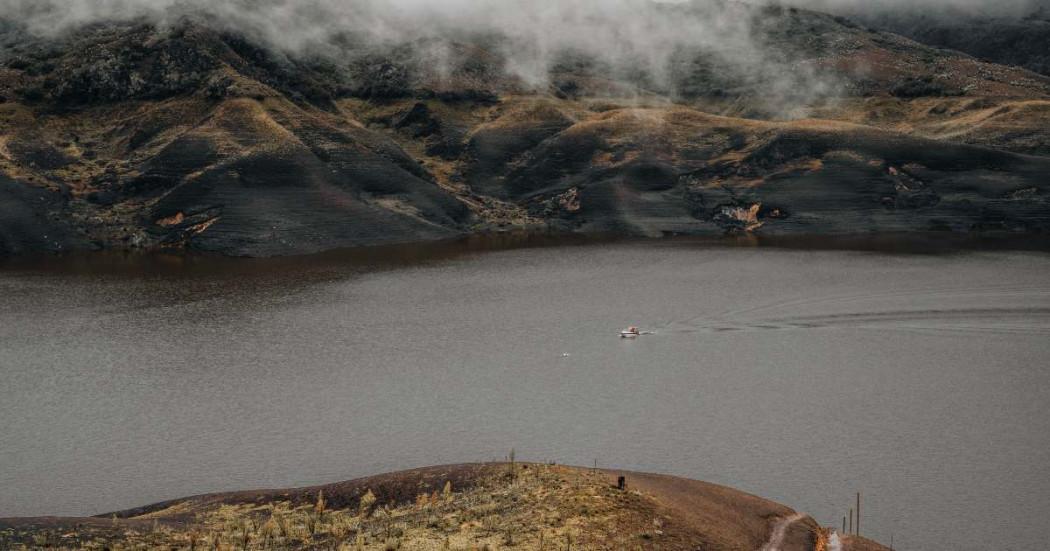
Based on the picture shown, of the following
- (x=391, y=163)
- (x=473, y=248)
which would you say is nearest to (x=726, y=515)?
(x=473, y=248)

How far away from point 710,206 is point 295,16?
92398mm

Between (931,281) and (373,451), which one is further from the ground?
(931,281)

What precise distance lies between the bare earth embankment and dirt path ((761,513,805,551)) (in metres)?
0.04

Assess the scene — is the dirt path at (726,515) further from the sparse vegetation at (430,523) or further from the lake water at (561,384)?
the lake water at (561,384)

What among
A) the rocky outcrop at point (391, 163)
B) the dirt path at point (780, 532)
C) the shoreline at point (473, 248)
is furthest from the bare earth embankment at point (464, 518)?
the rocky outcrop at point (391, 163)

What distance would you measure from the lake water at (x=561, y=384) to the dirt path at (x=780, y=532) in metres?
2.07

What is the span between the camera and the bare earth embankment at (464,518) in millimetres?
37562

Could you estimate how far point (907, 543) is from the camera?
42.4 meters

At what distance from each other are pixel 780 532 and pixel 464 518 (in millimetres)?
13104

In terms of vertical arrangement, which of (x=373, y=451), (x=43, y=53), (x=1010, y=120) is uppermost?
(x=43, y=53)

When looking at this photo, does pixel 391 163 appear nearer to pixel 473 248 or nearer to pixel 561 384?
pixel 473 248

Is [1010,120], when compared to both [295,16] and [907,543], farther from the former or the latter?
[907,543]

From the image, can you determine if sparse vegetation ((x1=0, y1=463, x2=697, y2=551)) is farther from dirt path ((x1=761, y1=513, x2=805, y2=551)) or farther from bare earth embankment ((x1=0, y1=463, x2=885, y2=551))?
dirt path ((x1=761, y1=513, x2=805, y2=551))

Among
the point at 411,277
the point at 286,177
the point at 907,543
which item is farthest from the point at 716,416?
the point at 286,177
